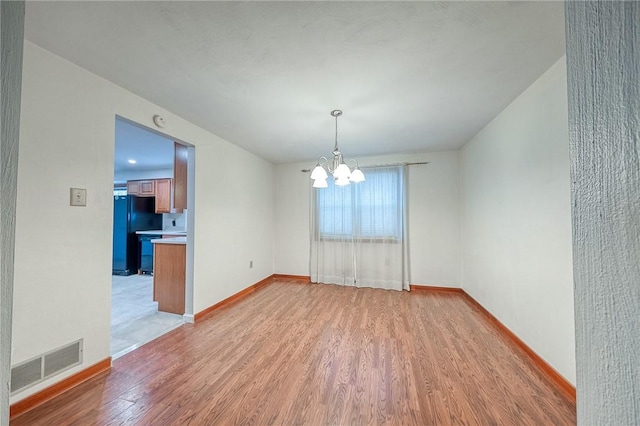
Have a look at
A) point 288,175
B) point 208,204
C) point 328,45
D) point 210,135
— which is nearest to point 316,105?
point 328,45

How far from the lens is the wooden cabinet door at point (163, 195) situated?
497 cm

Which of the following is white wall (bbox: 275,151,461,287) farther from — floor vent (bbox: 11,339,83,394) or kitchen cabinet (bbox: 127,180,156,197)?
kitchen cabinet (bbox: 127,180,156,197)

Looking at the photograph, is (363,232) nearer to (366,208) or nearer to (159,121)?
(366,208)

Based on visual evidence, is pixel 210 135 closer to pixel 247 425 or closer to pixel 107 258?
pixel 107 258

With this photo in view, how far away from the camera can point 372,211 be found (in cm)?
400

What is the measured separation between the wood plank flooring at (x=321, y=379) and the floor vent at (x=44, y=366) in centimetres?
17

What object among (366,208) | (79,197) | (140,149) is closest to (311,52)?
(79,197)

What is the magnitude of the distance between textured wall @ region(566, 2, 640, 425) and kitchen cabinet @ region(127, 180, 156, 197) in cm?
622

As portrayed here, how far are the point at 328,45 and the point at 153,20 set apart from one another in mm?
989

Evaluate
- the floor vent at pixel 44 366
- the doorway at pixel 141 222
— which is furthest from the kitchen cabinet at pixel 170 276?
the floor vent at pixel 44 366

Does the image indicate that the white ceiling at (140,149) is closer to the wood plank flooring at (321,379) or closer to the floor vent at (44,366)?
the floor vent at (44,366)

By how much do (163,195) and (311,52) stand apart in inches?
189

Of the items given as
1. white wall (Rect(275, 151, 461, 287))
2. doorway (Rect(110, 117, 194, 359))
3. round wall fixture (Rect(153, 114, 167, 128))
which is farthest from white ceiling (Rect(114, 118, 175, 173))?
white wall (Rect(275, 151, 461, 287))

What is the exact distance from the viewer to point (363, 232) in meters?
4.07
